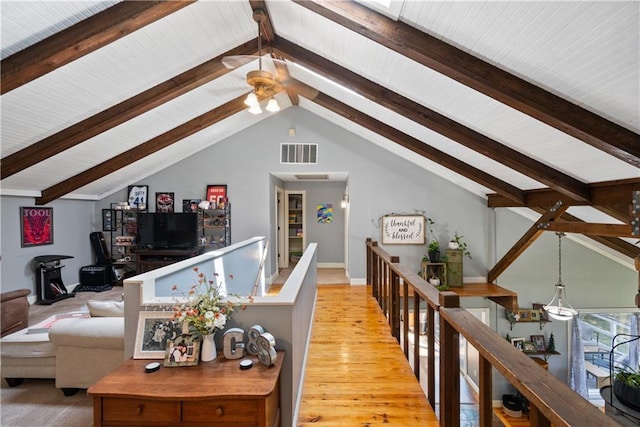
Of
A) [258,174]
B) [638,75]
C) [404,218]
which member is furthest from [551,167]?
[258,174]

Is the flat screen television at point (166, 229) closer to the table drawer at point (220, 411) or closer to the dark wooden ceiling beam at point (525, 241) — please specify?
the table drawer at point (220, 411)

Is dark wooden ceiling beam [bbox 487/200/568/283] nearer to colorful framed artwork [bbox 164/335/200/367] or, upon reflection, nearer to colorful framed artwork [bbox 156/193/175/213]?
colorful framed artwork [bbox 164/335/200/367]

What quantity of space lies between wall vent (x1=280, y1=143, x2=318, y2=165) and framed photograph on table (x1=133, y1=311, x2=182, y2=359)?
4.55m

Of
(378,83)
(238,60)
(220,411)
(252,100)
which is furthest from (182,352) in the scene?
(378,83)

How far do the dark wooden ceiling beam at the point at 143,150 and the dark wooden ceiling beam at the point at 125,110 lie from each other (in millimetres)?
1220

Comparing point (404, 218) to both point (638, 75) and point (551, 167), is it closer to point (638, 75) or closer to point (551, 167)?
point (551, 167)

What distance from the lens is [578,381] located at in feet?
18.7

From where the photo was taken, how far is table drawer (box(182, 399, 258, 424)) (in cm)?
157

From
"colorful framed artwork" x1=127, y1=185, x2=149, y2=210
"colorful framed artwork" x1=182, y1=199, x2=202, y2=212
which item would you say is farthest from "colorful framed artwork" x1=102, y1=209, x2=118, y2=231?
"colorful framed artwork" x1=182, y1=199, x2=202, y2=212

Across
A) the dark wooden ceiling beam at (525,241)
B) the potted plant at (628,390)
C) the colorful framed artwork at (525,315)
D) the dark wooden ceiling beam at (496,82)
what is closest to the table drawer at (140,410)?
the dark wooden ceiling beam at (496,82)

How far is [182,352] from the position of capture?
1.85 meters

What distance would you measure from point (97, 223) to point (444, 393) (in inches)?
299

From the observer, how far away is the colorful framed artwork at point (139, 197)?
6359 millimetres

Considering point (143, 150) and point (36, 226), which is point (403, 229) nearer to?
point (143, 150)
